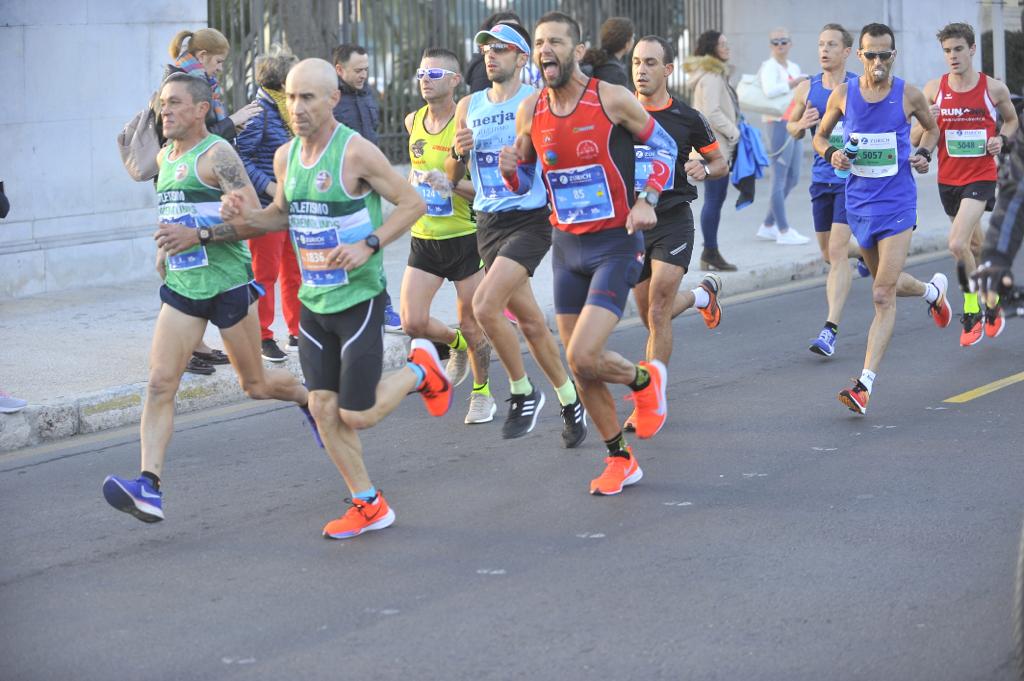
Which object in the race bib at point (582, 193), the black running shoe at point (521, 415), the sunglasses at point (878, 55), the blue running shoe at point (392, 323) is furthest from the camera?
the blue running shoe at point (392, 323)

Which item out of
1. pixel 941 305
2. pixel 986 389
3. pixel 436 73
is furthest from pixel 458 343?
pixel 941 305

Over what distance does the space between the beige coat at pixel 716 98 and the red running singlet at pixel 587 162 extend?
5.96 metres

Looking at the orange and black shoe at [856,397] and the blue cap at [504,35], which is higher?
the blue cap at [504,35]

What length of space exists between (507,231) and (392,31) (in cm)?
961

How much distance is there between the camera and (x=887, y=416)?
807 centimetres

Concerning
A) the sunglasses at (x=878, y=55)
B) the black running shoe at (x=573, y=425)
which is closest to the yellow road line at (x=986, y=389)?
the sunglasses at (x=878, y=55)

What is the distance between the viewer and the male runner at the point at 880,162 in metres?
8.40

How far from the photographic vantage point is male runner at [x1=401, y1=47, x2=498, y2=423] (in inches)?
314

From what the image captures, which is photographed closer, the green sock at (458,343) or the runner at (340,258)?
the runner at (340,258)

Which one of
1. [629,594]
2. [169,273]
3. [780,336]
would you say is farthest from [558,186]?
[780,336]

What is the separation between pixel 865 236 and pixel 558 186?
8.20 feet

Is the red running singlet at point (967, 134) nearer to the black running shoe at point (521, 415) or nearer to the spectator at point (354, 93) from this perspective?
the spectator at point (354, 93)

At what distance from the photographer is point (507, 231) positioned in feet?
25.3

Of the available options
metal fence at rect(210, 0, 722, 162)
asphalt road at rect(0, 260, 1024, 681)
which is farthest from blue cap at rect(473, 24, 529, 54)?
metal fence at rect(210, 0, 722, 162)
